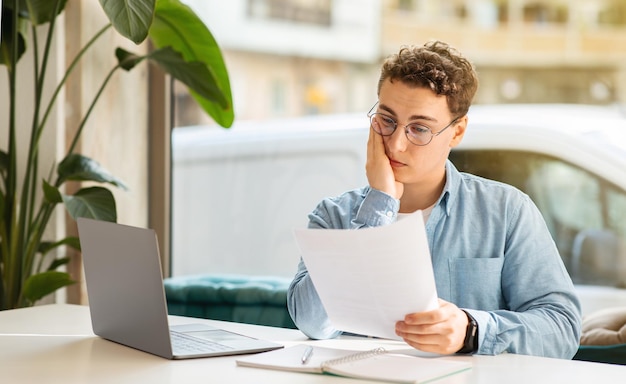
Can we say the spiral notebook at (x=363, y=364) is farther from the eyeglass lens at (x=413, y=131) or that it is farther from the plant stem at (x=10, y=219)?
the plant stem at (x=10, y=219)

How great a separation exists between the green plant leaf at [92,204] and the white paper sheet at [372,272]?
1.36 meters

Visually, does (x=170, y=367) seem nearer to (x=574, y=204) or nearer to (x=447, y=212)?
(x=447, y=212)

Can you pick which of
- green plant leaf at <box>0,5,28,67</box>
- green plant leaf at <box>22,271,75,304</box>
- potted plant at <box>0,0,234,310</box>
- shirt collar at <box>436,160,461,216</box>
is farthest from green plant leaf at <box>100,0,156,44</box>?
shirt collar at <box>436,160,461,216</box>

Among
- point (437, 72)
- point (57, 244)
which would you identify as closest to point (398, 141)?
point (437, 72)

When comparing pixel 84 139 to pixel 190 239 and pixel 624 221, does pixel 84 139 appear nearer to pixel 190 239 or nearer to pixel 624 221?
pixel 190 239

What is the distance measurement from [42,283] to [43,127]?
58 cm

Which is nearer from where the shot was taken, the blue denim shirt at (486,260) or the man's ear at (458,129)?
the blue denim shirt at (486,260)

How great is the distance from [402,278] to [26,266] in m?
1.85

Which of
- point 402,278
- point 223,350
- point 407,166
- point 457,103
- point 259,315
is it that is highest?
point 457,103

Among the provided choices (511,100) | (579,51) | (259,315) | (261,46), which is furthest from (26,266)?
(579,51)

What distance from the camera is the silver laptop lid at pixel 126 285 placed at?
5.77 ft

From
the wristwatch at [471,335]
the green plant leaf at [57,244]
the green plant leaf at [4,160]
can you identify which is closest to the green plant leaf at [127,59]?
the green plant leaf at [4,160]

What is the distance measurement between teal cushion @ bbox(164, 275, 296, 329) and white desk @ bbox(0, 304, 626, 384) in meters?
0.73

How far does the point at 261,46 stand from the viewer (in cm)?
372
